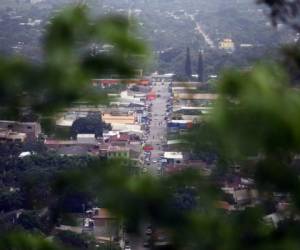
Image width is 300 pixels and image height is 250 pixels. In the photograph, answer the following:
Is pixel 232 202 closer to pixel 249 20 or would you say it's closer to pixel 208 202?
pixel 208 202

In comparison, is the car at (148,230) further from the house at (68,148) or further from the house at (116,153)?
the house at (68,148)

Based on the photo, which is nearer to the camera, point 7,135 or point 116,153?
point 116,153

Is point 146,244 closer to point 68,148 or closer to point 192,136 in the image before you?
point 192,136

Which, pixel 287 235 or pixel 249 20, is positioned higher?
pixel 249 20

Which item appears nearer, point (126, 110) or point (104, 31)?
point (104, 31)

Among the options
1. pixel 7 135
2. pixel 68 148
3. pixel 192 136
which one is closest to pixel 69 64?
pixel 192 136

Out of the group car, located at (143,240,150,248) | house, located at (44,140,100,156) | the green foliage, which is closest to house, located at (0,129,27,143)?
house, located at (44,140,100,156)

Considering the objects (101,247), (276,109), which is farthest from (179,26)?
(276,109)

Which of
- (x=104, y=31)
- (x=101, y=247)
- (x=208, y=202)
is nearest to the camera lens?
(x=104, y=31)
